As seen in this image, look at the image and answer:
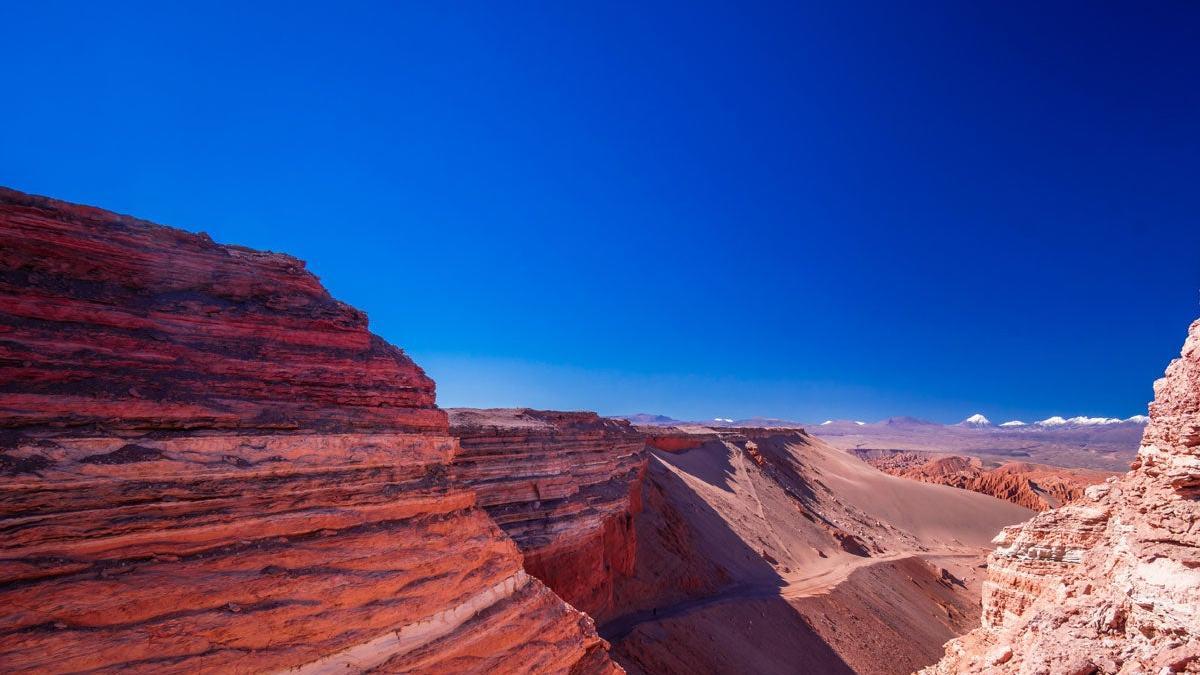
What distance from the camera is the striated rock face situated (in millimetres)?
12297

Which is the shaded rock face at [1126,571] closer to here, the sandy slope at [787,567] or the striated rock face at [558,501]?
the sandy slope at [787,567]

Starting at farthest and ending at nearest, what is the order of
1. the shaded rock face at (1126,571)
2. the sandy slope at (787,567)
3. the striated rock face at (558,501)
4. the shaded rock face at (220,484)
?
the sandy slope at (787,567), the striated rock face at (558,501), the shaded rock face at (1126,571), the shaded rock face at (220,484)

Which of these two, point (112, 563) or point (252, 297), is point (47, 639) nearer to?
point (112, 563)

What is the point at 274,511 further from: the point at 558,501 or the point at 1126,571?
the point at 1126,571

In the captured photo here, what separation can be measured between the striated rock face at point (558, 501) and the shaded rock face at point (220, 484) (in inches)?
194

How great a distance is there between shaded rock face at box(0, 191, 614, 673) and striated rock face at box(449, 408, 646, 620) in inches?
194

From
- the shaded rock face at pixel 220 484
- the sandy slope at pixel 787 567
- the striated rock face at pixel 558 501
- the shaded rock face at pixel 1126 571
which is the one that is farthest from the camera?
the sandy slope at pixel 787 567

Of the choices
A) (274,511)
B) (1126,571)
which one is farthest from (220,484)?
(1126,571)

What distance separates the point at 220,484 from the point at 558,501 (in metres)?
Answer: 9.34

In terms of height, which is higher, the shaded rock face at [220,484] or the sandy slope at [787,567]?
the shaded rock face at [220,484]

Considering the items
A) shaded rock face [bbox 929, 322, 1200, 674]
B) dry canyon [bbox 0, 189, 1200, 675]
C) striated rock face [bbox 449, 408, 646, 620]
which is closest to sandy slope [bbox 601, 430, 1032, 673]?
striated rock face [bbox 449, 408, 646, 620]

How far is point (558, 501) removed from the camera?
13609mm

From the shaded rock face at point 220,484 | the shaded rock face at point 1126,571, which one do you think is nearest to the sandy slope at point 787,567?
the shaded rock face at point 1126,571

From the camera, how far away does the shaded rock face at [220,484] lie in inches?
165
